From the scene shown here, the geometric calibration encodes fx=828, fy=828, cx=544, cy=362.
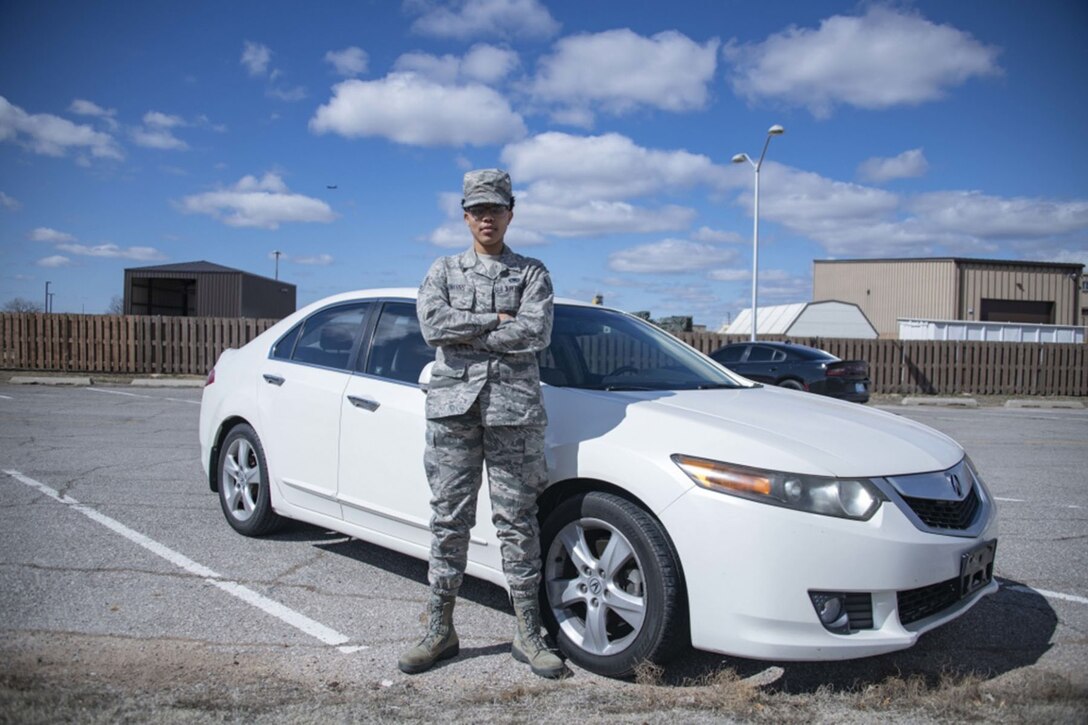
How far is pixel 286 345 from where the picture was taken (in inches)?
200

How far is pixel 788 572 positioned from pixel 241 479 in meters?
3.58

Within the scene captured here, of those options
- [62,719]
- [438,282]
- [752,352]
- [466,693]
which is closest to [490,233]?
[438,282]

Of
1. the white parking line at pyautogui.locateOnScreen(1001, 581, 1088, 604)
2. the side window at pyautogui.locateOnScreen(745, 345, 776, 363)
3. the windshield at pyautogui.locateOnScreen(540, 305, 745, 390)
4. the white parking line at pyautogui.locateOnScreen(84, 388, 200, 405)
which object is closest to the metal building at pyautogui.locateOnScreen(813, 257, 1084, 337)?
the side window at pyautogui.locateOnScreen(745, 345, 776, 363)

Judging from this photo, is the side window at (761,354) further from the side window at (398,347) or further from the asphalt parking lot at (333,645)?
the side window at (398,347)

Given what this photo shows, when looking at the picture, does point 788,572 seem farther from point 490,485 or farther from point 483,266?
point 483,266

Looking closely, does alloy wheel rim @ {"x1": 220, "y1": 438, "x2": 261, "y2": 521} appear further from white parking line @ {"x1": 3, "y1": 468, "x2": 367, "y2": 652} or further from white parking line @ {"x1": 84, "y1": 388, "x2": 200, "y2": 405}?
white parking line @ {"x1": 84, "y1": 388, "x2": 200, "y2": 405}

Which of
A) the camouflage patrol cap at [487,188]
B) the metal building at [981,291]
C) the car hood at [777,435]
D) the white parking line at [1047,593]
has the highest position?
the metal building at [981,291]

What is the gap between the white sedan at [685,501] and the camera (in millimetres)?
2861

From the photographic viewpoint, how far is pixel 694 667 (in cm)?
334

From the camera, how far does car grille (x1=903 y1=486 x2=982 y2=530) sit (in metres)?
3.06

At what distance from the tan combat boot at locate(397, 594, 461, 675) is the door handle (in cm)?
108

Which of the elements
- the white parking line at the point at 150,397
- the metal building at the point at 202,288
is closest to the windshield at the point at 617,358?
the white parking line at the point at 150,397

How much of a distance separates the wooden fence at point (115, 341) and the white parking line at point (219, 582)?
672 inches

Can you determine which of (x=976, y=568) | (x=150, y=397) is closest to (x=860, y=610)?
(x=976, y=568)
